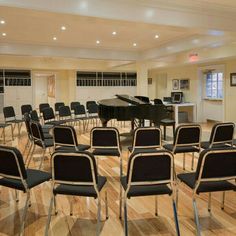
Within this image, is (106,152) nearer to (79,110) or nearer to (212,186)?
(212,186)

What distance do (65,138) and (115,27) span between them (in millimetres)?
3670

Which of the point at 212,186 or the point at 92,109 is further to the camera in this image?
the point at 92,109

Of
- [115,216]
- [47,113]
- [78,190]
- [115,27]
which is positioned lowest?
[115,216]

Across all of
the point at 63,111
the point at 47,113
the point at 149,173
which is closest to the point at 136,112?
the point at 47,113

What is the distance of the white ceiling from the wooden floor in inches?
109

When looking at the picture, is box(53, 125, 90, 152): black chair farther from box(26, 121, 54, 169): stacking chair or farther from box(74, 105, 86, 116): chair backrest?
box(74, 105, 86, 116): chair backrest

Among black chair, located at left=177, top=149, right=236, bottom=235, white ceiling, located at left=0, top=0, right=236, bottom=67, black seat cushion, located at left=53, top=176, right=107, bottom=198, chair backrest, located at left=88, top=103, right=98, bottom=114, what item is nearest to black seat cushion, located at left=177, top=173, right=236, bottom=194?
black chair, located at left=177, top=149, right=236, bottom=235

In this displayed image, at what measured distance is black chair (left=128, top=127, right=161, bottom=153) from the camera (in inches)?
154

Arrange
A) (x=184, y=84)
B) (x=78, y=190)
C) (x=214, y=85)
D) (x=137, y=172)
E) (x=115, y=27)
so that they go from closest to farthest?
1. (x=137, y=172)
2. (x=78, y=190)
3. (x=115, y=27)
4. (x=214, y=85)
5. (x=184, y=84)

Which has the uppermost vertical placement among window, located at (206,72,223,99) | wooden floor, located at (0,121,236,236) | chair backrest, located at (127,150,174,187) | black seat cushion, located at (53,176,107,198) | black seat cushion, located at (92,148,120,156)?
window, located at (206,72,223,99)

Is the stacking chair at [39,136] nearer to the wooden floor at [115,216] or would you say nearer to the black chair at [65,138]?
the black chair at [65,138]

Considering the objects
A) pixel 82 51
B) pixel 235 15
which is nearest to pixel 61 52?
pixel 82 51

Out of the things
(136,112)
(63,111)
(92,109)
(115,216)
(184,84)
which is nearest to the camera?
(115,216)

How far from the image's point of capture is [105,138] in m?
4.00
